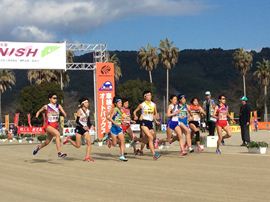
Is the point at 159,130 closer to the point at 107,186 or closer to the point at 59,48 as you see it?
the point at 59,48

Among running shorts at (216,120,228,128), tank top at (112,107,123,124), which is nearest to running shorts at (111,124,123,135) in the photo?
tank top at (112,107,123,124)

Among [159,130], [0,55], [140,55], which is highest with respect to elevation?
[140,55]

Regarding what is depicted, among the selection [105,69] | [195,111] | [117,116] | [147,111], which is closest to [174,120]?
[147,111]

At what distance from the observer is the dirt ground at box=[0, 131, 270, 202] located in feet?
26.9

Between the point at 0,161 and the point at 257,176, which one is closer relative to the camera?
the point at 257,176

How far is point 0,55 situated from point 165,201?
23.9 metres

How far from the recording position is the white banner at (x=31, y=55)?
30156 millimetres

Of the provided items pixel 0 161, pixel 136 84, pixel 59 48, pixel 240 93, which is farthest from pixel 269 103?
pixel 0 161

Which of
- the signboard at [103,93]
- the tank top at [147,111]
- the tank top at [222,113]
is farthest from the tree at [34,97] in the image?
the tank top at [147,111]

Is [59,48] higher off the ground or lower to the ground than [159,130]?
higher

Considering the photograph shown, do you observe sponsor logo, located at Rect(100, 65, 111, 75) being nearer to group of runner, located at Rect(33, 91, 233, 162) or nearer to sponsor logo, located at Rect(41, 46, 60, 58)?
sponsor logo, located at Rect(41, 46, 60, 58)

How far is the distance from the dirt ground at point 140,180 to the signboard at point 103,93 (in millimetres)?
16650

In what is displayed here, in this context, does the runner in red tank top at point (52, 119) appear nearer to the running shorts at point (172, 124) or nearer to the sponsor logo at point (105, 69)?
the running shorts at point (172, 124)

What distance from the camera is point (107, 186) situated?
9.41 m
